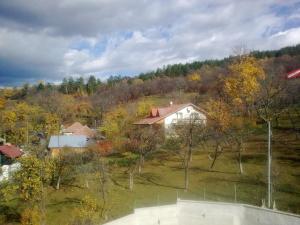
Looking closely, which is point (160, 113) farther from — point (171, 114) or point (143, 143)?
point (143, 143)

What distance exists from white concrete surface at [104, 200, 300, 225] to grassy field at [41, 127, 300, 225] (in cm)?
112

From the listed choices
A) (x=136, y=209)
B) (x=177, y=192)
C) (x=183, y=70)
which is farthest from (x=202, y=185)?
(x=183, y=70)

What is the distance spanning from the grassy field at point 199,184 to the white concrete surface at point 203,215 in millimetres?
1117

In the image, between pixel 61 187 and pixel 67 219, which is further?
pixel 61 187

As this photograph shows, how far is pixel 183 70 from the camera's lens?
457 ft

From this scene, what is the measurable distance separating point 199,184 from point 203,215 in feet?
22.7

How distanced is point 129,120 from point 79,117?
3460cm

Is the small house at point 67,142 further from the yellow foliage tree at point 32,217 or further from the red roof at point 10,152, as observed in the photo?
the yellow foliage tree at point 32,217

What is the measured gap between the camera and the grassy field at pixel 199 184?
1041 inches

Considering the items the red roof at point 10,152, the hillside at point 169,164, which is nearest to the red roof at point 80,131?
the hillside at point 169,164

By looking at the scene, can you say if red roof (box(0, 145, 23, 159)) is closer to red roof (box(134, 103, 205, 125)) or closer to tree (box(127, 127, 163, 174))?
tree (box(127, 127, 163, 174))

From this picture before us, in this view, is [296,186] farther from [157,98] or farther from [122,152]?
[157,98]

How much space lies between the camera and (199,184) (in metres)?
31.9

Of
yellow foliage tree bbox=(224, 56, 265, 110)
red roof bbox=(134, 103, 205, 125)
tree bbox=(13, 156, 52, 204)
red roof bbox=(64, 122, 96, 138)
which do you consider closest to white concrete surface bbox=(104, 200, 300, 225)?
tree bbox=(13, 156, 52, 204)
